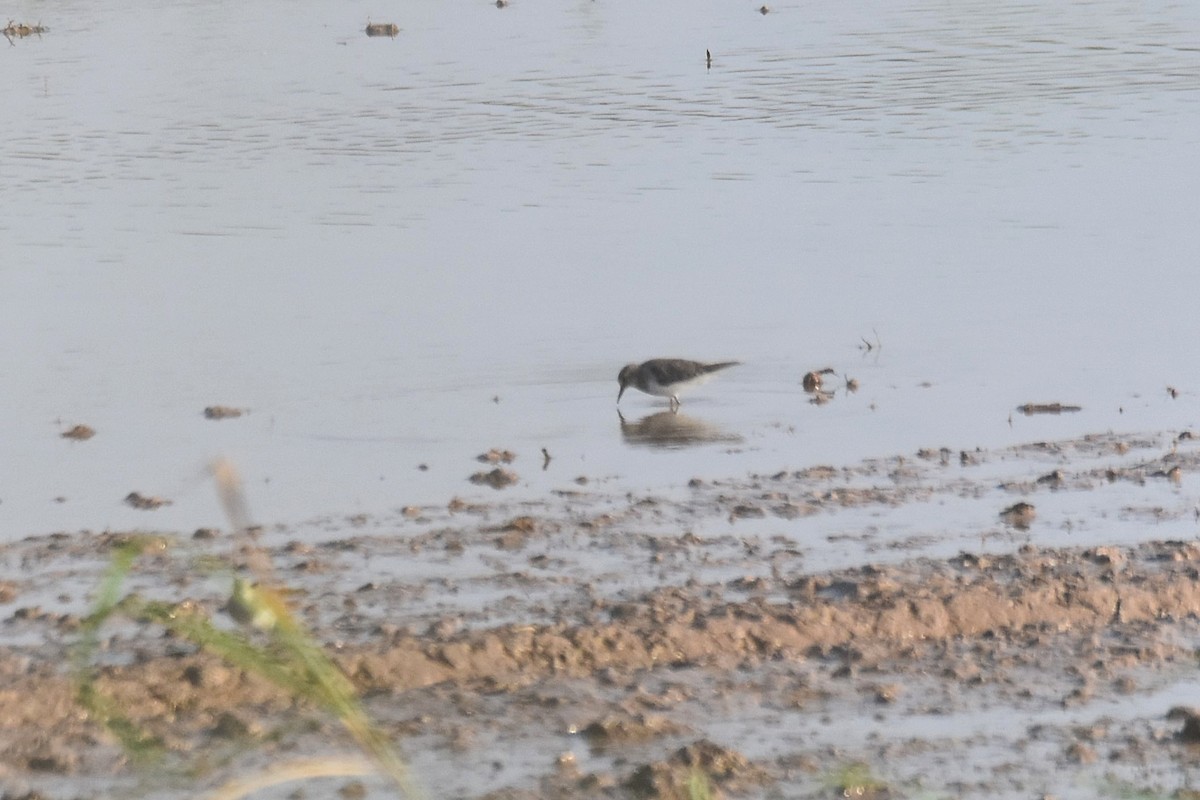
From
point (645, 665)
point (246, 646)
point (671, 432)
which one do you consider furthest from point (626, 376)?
point (246, 646)

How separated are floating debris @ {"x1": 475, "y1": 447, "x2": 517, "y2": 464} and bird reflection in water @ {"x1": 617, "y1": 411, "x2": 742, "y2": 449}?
793 mm

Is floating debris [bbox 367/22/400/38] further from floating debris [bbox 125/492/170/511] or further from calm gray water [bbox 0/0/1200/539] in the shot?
floating debris [bbox 125/492/170/511]

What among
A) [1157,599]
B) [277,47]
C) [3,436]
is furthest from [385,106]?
[1157,599]

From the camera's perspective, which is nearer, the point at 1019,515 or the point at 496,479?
the point at 1019,515

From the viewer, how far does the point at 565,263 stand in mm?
13508

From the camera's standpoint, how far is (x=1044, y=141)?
1888 centimetres

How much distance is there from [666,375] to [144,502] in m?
3.00

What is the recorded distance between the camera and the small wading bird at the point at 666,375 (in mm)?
9484

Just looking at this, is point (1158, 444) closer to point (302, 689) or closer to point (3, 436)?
point (3, 436)

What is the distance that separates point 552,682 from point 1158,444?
13.2 feet

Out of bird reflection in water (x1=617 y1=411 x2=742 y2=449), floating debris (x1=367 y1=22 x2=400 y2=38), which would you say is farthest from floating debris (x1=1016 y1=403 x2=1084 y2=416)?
floating debris (x1=367 y1=22 x2=400 y2=38)

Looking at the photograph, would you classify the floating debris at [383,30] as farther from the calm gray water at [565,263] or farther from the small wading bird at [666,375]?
the small wading bird at [666,375]

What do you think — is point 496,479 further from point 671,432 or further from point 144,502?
point 144,502

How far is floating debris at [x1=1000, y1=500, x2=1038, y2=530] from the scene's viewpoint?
23.1 feet
